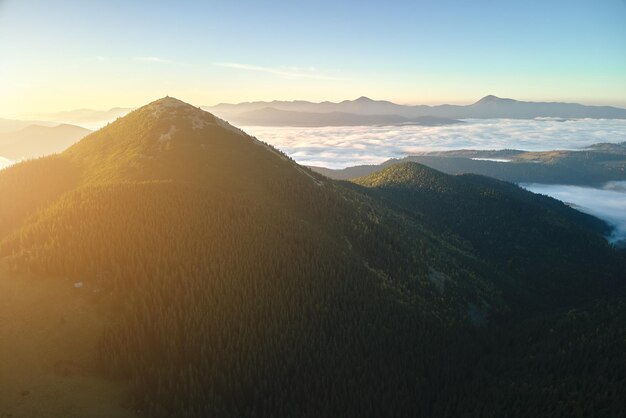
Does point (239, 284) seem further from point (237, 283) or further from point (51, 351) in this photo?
point (51, 351)

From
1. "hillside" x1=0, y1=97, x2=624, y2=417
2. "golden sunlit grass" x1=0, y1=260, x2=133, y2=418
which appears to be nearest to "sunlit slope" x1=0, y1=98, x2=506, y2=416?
"hillside" x1=0, y1=97, x2=624, y2=417

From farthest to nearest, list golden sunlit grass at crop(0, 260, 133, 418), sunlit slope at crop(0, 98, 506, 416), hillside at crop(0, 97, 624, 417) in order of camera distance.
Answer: hillside at crop(0, 97, 624, 417) → sunlit slope at crop(0, 98, 506, 416) → golden sunlit grass at crop(0, 260, 133, 418)

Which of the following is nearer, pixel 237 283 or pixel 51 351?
pixel 51 351

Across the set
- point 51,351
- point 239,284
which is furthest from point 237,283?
point 51,351

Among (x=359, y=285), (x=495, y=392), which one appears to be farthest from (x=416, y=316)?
(x=495, y=392)

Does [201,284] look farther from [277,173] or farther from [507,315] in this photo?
[507,315]

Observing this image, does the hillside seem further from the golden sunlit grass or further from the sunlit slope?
the golden sunlit grass

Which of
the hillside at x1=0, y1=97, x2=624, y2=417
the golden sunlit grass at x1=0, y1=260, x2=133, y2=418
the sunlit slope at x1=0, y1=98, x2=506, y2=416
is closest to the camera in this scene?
the golden sunlit grass at x1=0, y1=260, x2=133, y2=418

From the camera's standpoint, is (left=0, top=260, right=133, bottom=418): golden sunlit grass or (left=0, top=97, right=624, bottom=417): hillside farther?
(left=0, top=97, right=624, bottom=417): hillside

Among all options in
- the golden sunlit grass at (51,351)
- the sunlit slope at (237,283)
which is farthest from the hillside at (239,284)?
the golden sunlit grass at (51,351)
